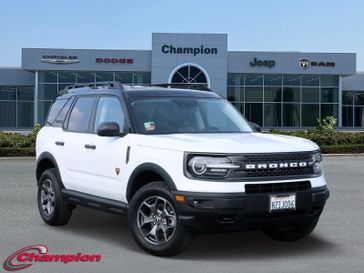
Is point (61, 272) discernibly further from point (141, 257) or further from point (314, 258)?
point (314, 258)

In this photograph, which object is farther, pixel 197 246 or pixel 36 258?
pixel 197 246

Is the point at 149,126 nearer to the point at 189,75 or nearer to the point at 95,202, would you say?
the point at 95,202

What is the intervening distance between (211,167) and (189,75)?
39.2 m

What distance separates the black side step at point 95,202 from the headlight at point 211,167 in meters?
1.12

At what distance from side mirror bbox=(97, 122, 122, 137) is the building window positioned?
37769 mm

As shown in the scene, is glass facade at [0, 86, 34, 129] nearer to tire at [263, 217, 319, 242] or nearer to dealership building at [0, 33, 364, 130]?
dealership building at [0, 33, 364, 130]

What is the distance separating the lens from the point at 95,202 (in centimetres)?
659

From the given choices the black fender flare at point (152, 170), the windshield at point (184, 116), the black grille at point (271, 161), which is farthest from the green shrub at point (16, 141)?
the black grille at point (271, 161)

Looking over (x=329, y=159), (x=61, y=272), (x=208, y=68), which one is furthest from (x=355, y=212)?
(x=208, y=68)

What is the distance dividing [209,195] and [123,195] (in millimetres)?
1286

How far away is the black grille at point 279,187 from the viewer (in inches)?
213

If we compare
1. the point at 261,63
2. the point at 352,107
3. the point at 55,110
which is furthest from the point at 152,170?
the point at 352,107

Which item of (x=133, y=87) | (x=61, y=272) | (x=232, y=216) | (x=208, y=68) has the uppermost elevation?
(x=208, y=68)

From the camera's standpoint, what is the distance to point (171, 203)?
552cm
